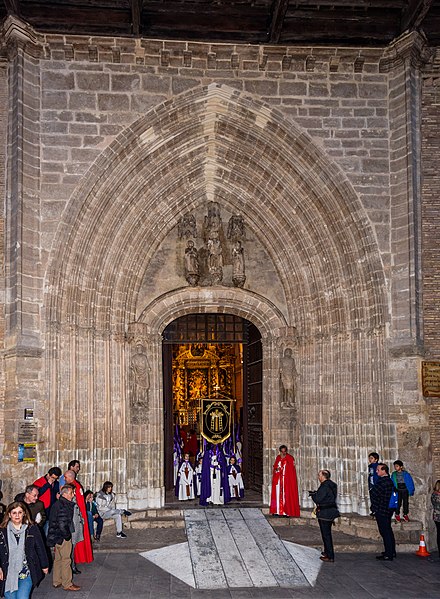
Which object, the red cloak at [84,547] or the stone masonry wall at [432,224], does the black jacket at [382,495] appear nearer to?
the stone masonry wall at [432,224]

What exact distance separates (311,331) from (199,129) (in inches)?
164

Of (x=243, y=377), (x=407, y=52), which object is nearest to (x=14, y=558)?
(x=243, y=377)

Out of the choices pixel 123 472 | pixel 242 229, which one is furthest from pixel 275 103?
pixel 123 472

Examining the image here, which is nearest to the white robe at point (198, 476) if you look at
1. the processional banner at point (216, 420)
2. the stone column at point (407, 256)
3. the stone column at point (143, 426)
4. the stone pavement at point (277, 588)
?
the processional banner at point (216, 420)

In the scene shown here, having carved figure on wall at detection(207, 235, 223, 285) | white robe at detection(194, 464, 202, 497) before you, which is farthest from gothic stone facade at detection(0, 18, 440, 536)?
white robe at detection(194, 464, 202, 497)

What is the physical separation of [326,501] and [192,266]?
5.53 metres

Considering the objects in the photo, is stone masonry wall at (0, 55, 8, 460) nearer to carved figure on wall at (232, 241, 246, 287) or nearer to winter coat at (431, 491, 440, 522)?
carved figure on wall at (232, 241, 246, 287)

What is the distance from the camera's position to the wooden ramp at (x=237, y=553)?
385 inches

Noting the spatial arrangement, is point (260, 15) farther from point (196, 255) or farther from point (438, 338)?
point (438, 338)

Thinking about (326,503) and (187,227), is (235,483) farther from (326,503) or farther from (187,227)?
(187,227)

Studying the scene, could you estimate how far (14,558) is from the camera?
23.3ft

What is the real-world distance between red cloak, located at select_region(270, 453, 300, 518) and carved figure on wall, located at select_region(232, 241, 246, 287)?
3340 mm

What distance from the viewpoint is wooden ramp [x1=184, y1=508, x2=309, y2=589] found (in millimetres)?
9789

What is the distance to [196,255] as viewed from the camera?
14664mm
